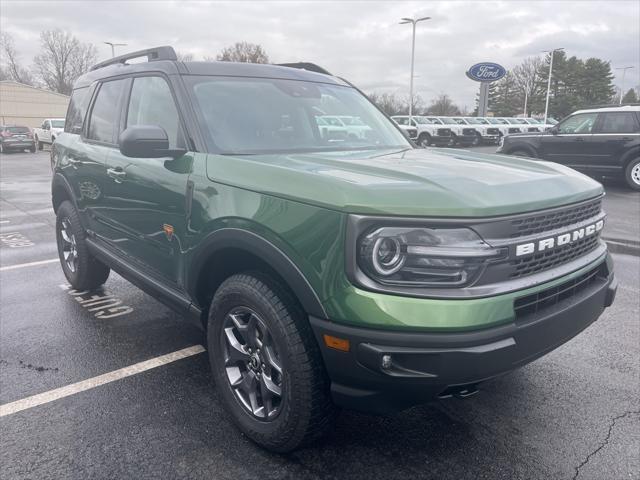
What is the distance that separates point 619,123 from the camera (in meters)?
11.9

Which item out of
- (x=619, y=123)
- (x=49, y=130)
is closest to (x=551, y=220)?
(x=619, y=123)

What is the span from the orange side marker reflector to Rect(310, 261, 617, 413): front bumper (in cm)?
1

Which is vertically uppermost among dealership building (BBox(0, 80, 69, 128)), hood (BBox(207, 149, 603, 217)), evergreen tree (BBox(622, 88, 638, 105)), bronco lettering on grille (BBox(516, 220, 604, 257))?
A: evergreen tree (BBox(622, 88, 638, 105))

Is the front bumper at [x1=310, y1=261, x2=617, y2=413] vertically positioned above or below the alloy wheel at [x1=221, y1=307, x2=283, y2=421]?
above

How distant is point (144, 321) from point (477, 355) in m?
3.17

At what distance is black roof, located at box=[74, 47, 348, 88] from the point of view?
326 cm

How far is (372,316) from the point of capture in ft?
6.47

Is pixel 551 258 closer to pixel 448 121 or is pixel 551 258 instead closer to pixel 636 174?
pixel 636 174

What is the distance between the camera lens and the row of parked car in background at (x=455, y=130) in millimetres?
29125

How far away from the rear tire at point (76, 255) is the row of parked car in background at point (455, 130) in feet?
82.5

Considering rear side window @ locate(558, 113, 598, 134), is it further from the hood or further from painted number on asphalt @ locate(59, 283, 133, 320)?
painted number on asphalt @ locate(59, 283, 133, 320)

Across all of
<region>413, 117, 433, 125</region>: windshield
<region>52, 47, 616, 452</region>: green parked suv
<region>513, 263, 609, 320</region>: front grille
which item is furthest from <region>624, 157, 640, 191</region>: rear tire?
<region>413, 117, 433, 125</region>: windshield

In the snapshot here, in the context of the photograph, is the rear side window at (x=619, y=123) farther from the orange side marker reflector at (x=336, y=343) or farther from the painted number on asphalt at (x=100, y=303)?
the orange side marker reflector at (x=336, y=343)

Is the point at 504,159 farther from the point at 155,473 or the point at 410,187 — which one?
the point at 155,473
